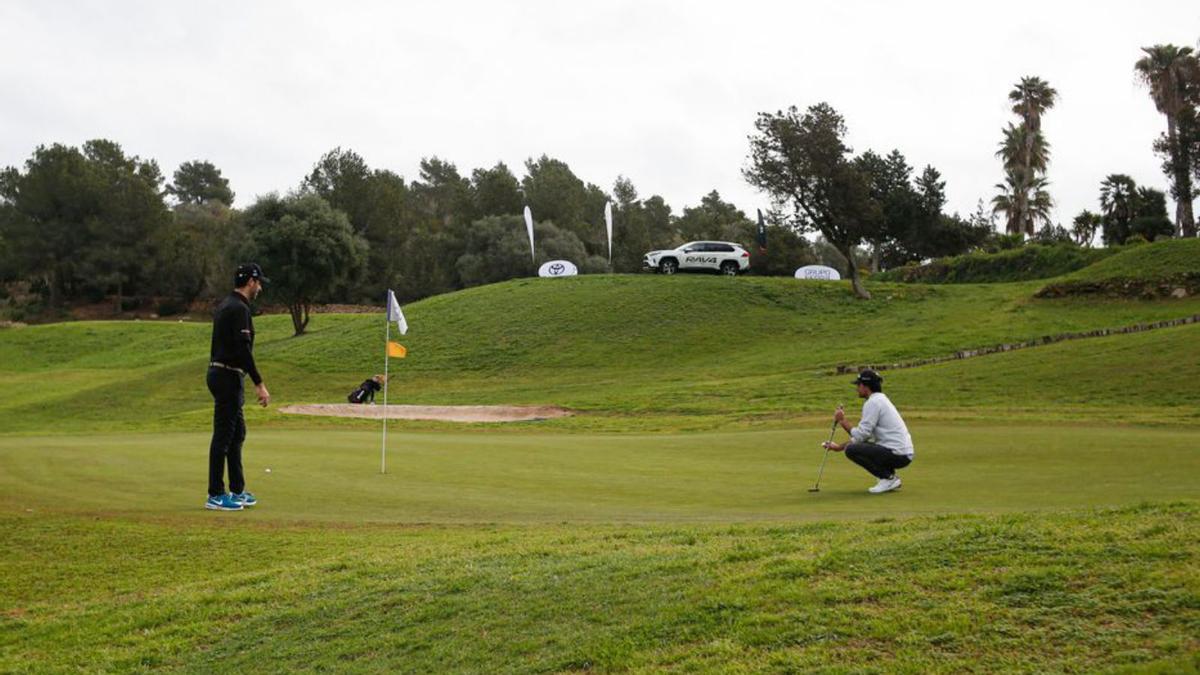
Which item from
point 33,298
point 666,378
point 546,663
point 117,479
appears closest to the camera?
point 546,663

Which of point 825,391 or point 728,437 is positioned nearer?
point 728,437

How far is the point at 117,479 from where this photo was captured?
1583 cm

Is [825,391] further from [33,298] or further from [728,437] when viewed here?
[33,298]

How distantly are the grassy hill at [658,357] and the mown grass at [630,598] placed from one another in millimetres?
21058

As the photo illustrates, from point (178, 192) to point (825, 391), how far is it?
Result: 525 ft

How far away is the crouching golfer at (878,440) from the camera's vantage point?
14883mm

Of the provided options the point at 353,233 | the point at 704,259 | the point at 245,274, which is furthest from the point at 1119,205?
the point at 245,274

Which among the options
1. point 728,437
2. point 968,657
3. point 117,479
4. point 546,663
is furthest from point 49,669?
point 728,437

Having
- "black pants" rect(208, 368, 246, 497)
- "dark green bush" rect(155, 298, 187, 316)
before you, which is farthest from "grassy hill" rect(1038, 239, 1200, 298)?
"dark green bush" rect(155, 298, 187, 316)

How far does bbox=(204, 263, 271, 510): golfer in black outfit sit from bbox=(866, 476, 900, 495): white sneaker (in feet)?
26.2

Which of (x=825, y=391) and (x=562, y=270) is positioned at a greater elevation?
(x=562, y=270)

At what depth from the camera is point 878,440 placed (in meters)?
15.2

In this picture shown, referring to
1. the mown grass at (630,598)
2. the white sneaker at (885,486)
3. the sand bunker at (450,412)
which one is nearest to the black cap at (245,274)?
the mown grass at (630,598)

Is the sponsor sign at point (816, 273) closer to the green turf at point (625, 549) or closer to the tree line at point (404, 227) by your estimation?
the tree line at point (404, 227)
